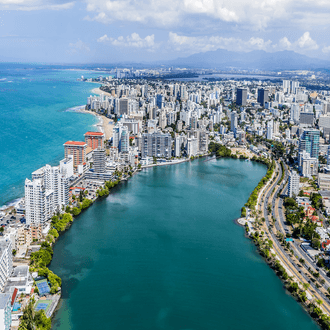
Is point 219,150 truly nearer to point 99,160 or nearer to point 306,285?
point 99,160

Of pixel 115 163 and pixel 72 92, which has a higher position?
pixel 72 92

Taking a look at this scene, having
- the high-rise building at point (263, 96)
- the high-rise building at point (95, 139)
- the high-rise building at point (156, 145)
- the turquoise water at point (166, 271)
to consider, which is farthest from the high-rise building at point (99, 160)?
the high-rise building at point (263, 96)

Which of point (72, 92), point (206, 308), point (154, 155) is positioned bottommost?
point (206, 308)

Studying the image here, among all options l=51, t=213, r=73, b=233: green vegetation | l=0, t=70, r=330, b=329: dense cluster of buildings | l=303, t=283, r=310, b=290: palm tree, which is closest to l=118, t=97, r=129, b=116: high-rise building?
l=0, t=70, r=330, b=329: dense cluster of buildings

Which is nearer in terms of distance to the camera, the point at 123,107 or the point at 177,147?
the point at 177,147

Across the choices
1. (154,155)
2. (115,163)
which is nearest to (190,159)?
(154,155)

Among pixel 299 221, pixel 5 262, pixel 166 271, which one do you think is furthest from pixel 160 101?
pixel 5 262

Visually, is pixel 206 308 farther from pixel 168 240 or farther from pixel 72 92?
pixel 72 92
